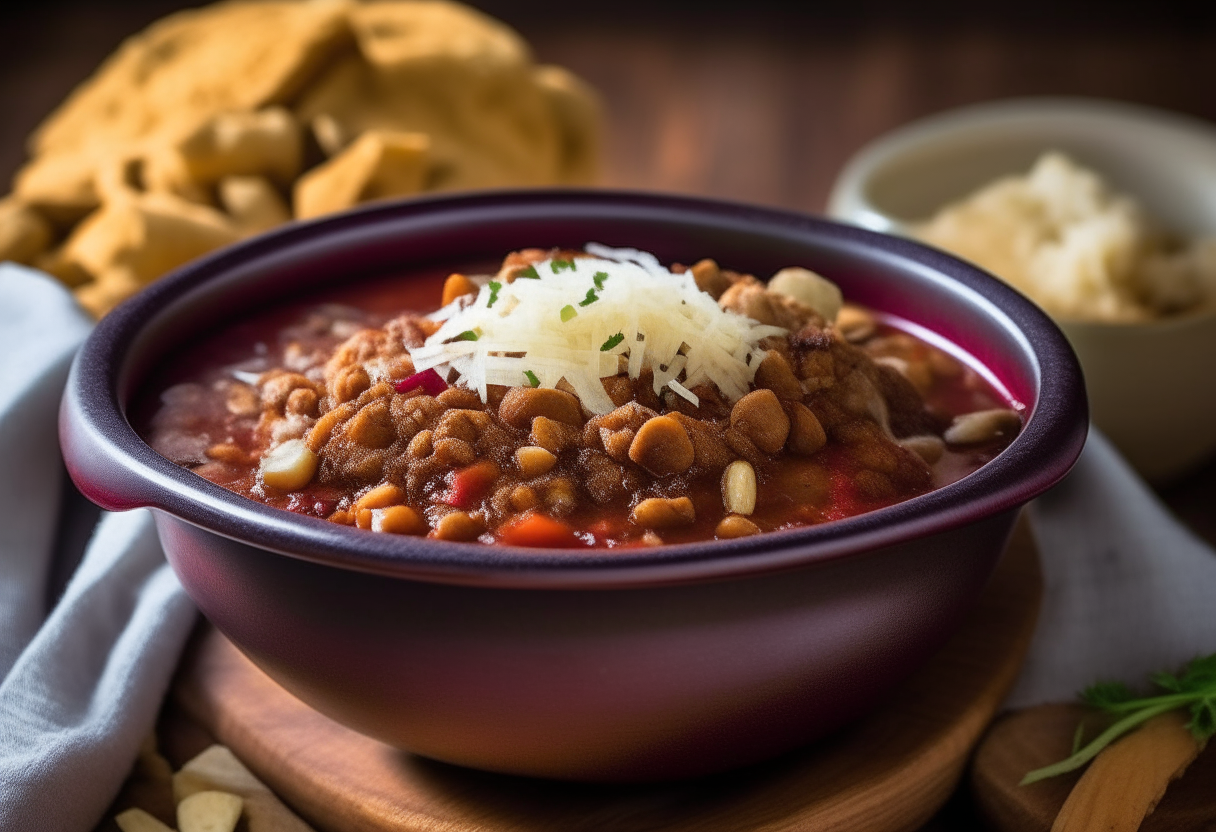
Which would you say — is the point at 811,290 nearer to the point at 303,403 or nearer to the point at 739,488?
the point at 739,488

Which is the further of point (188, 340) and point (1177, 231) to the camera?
point (1177, 231)

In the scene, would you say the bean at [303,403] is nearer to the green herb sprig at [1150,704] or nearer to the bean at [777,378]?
the bean at [777,378]

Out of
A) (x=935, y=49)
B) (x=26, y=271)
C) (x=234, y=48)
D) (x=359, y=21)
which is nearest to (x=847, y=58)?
(x=935, y=49)

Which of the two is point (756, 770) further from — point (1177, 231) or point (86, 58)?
point (86, 58)

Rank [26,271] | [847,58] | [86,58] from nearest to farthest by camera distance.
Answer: [26,271]
[86,58]
[847,58]

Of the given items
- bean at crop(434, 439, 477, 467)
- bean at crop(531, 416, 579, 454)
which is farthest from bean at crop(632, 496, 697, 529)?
bean at crop(434, 439, 477, 467)

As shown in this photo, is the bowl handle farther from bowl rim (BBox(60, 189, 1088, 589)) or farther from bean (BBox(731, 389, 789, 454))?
bean (BBox(731, 389, 789, 454))

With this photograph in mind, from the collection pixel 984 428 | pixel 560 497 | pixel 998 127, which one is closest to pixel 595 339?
pixel 560 497

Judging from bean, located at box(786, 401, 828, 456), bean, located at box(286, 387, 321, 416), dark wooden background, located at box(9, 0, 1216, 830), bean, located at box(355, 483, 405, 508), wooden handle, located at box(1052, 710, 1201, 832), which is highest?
bean, located at box(786, 401, 828, 456)
